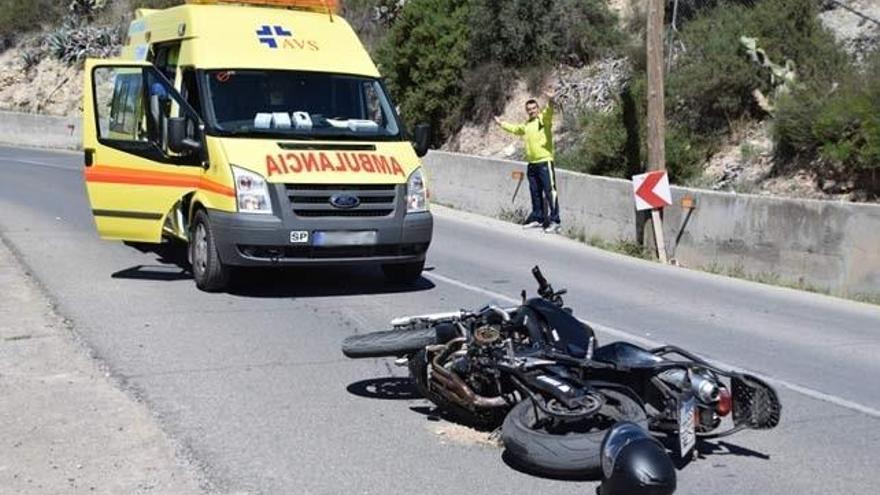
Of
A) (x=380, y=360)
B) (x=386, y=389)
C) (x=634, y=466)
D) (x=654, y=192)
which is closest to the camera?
(x=634, y=466)

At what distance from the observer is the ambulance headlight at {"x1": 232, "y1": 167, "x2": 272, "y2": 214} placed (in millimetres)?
9961

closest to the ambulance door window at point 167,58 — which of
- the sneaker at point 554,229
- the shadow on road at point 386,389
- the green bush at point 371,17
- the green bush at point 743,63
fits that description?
the shadow on road at point 386,389

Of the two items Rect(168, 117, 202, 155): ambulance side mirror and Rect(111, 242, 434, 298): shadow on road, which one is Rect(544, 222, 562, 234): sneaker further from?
Rect(168, 117, 202, 155): ambulance side mirror

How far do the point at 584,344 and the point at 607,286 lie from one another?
624 centimetres

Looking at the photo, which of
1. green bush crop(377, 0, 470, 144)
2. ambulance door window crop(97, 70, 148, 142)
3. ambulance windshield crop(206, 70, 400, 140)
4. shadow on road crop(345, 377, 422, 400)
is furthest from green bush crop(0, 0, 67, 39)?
shadow on road crop(345, 377, 422, 400)

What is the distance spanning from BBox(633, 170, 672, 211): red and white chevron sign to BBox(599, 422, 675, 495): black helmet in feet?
36.0

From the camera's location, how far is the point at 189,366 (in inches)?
308

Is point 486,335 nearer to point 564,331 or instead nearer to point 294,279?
point 564,331

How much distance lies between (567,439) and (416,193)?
533 cm

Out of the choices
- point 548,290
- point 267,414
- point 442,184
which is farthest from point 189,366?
point 442,184

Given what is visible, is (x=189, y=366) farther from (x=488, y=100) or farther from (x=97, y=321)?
(x=488, y=100)

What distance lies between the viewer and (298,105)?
35.9ft

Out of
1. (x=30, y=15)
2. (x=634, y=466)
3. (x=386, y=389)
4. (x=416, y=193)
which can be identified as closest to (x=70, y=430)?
(x=386, y=389)

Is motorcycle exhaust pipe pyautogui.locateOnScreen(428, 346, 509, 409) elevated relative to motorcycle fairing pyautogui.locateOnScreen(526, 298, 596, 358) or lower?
lower
